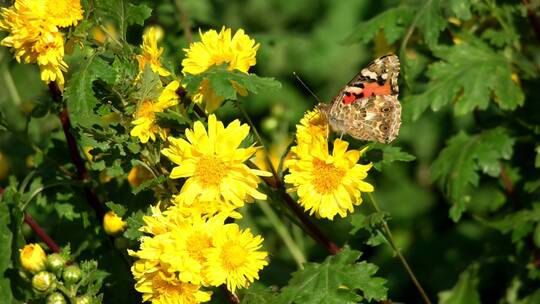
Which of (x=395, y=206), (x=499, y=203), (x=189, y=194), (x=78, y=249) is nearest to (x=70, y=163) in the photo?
(x=78, y=249)

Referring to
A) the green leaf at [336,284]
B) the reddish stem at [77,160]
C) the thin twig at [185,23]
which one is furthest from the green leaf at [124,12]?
the thin twig at [185,23]

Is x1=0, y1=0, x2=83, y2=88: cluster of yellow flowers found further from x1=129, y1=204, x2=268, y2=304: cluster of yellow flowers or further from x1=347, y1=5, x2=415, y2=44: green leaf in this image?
x1=347, y1=5, x2=415, y2=44: green leaf

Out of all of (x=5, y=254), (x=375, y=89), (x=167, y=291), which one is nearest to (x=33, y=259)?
(x=5, y=254)

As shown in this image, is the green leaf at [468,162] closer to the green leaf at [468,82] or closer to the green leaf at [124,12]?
the green leaf at [468,82]

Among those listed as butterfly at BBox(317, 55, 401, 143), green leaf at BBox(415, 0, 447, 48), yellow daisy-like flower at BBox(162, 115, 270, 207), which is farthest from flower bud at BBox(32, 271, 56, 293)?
green leaf at BBox(415, 0, 447, 48)

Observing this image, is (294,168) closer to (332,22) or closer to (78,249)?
(78,249)
